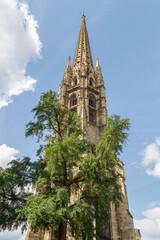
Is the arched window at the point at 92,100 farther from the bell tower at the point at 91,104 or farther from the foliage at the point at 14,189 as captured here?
the foliage at the point at 14,189

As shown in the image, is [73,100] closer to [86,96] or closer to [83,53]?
[86,96]

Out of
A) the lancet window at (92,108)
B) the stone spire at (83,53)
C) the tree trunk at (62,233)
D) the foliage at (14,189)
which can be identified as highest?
the stone spire at (83,53)

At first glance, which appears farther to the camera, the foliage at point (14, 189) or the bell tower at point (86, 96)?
the bell tower at point (86, 96)

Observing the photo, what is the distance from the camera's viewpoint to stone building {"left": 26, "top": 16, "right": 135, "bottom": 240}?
614 inches

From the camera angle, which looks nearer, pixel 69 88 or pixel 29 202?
pixel 29 202

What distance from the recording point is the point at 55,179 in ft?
40.8

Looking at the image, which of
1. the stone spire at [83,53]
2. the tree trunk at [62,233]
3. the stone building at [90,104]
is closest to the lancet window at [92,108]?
the stone building at [90,104]

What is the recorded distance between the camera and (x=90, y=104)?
26.8 metres

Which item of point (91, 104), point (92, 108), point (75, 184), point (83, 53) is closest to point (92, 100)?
point (91, 104)

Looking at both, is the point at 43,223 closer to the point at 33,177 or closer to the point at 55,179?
the point at 33,177

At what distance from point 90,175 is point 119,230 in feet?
28.4

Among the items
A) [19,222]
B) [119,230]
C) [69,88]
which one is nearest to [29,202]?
[19,222]

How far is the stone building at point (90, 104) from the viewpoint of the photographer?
15602 millimetres

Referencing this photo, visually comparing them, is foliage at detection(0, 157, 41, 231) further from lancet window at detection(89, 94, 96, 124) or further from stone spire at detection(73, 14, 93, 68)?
stone spire at detection(73, 14, 93, 68)
